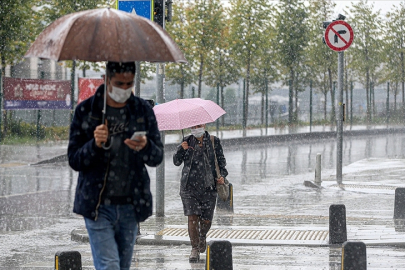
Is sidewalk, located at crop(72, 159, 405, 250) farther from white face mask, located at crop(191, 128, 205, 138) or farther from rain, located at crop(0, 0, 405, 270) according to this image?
white face mask, located at crop(191, 128, 205, 138)

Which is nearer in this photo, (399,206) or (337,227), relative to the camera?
(337,227)

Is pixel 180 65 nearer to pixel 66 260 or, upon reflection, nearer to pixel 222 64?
pixel 222 64

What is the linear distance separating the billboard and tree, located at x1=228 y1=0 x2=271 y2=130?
13675mm

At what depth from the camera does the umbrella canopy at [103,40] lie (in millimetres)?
4945

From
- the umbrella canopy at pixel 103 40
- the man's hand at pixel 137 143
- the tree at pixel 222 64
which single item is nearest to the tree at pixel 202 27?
the tree at pixel 222 64

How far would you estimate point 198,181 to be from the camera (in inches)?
360

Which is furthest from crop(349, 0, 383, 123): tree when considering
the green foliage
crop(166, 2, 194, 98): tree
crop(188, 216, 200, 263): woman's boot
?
crop(188, 216, 200, 263): woman's boot

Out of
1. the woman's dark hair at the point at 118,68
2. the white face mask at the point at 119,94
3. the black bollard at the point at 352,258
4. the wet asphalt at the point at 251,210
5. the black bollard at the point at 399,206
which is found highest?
the woman's dark hair at the point at 118,68

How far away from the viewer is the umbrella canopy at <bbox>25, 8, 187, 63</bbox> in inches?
195

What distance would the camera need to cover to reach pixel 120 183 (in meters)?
5.00

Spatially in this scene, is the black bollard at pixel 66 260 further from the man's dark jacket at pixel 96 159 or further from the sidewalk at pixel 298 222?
the sidewalk at pixel 298 222

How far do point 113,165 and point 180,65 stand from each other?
109ft

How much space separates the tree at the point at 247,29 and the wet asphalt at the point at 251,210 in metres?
13.6

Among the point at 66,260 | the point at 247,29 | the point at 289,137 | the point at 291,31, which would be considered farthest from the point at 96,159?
the point at 291,31
